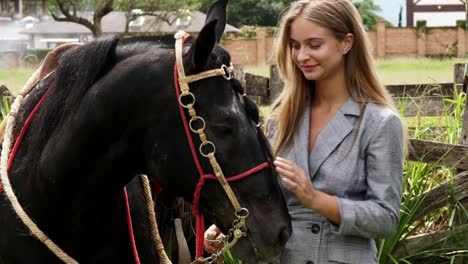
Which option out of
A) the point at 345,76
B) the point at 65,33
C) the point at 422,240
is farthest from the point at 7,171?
the point at 65,33

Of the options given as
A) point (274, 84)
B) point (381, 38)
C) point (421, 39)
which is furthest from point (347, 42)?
point (381, 38)

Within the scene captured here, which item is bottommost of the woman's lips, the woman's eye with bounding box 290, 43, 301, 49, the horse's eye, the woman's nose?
the horse's eye

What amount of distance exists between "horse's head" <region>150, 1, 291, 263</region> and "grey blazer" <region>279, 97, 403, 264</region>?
13.0 inches

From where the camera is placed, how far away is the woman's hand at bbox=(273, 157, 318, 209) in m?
2.77

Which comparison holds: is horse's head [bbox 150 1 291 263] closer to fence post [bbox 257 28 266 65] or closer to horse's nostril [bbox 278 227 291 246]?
horse's nostril [bbox 278 227 291 246]

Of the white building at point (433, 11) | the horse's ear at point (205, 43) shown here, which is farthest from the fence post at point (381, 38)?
the horse's ear at point (205, 43)

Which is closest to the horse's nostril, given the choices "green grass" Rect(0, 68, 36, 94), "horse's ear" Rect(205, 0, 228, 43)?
"horse's ear" Rect(205, 0, 228, 43)

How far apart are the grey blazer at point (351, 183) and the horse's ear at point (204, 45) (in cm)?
57

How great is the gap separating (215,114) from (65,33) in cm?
7650

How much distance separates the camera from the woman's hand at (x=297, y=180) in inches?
109

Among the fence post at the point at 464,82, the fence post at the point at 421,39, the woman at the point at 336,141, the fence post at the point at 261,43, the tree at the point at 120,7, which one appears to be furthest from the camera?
the fence post at the point at 421,39

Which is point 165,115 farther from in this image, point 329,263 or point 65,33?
point 65,33

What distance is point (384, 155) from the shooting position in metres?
2.92

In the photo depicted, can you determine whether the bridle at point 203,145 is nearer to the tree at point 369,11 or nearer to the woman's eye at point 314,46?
the woman's eye at point 314,46
